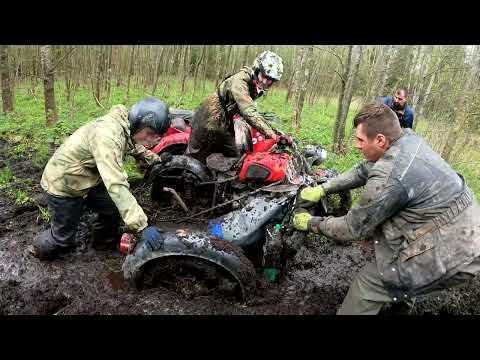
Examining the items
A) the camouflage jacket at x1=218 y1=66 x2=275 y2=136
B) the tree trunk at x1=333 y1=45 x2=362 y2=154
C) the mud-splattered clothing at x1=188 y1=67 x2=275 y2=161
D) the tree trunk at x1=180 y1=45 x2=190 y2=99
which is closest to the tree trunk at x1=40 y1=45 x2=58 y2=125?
the mud-splattered clothing at x1=188 y1=67 x2=275 y2=161

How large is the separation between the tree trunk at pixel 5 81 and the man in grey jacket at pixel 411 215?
29.4 ft

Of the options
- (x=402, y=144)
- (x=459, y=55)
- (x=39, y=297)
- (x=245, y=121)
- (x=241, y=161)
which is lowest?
(x=39, y=297)

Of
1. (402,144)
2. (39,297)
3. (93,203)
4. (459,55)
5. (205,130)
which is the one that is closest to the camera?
(402,144)

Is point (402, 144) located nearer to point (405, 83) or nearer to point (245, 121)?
point (245, 121)

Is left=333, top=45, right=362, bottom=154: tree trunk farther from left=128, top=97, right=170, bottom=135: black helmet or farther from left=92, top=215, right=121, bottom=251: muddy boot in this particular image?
left=92, top=215, right=121, bottom=251: muddy boot

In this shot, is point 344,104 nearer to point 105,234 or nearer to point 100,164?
point 105,234

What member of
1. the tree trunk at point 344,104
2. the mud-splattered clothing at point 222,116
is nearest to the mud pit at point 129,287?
the mud-splattered clothing at point 222,116

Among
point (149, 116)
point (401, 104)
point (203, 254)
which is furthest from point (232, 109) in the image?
point (401, 104)

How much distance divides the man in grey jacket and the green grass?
253cm

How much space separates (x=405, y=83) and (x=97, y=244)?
1763 cm

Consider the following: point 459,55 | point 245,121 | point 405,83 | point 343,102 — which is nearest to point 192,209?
point 245,121

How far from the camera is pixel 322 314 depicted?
10.6 feet

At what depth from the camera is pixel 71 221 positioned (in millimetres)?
3580

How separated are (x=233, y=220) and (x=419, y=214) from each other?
1.60 metres
